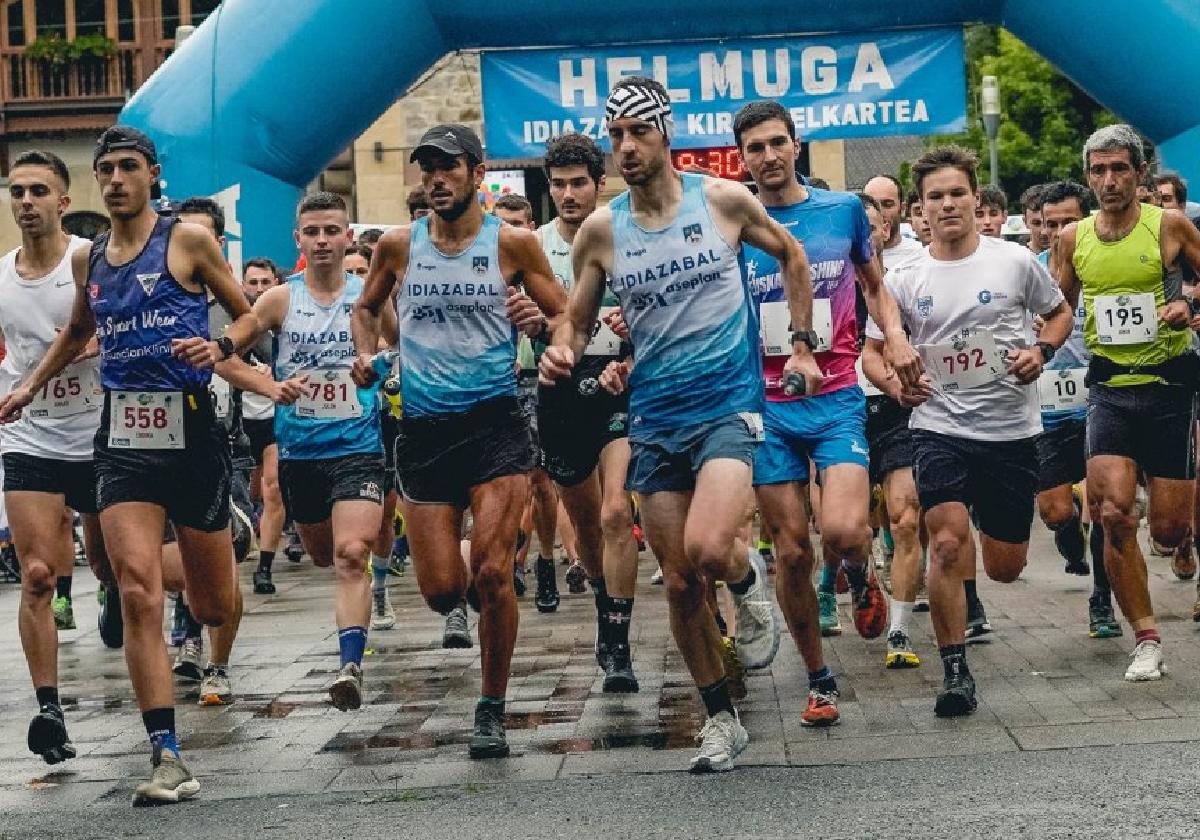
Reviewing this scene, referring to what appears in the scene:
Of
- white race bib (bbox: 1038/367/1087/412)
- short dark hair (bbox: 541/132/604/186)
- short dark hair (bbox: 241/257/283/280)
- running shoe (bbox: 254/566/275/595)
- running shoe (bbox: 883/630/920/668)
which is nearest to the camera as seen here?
running shoe (bbox: 883/630/920/668)

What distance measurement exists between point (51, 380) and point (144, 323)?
115cm

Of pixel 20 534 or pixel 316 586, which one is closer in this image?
pixel 20 534

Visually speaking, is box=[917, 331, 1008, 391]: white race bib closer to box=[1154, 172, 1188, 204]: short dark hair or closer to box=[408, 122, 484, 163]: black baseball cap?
box=[408, 122, 484, 163]: black baseball cap

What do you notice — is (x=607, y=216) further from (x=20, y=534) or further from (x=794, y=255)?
(x=20, y=534)

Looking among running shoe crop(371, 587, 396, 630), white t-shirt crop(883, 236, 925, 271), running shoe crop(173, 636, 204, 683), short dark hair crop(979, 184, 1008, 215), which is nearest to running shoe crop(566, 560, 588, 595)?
running shoe crop(371, 587, 396, 630)

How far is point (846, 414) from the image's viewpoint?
798 centimetres

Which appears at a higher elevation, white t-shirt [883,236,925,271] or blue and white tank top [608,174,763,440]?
white t-shirt [883,236,925,271]

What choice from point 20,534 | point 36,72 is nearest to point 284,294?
point 20,534

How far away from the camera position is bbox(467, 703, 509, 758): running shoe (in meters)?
7.22

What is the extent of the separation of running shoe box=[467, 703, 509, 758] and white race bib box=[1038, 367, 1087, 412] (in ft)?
13.6

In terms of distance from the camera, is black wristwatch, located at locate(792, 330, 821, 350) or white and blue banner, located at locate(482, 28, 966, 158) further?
white and blue banner, located at locate(482, 28, 966, 158)

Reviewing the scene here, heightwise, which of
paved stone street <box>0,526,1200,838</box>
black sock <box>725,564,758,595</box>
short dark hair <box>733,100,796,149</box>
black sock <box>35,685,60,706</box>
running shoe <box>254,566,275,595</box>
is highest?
short dark hair <box>733,100,796,149</box>

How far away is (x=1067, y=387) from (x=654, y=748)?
4.09 meters

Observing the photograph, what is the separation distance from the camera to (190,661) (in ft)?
32.1
